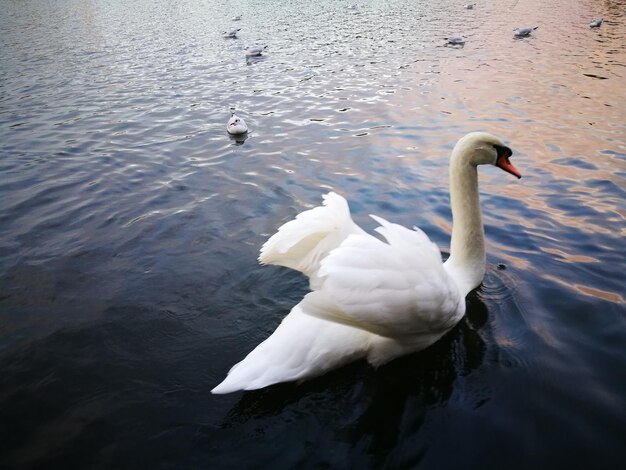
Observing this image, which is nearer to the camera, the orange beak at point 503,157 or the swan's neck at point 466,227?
the swan's neck at point 466,227

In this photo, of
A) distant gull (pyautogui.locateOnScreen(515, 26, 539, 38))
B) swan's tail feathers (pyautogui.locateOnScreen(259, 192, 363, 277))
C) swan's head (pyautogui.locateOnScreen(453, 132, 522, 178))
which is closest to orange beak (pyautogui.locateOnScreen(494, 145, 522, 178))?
swan's head (pyautogui.locateOnScreen(453, 132, 522, 178))

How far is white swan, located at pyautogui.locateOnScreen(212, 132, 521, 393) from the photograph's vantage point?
10.1 ft

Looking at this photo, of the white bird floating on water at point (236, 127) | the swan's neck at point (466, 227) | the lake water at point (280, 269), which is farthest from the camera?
the white bird floating on water at point (236, 127)

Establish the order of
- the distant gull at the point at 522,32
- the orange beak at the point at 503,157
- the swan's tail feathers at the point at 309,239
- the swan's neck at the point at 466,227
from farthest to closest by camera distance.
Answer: the distant gull at the point at 522,32 < the orange beak at the point at 503,157 < the swan's neck at the point at 466,227 < the swan's tail feathers at the point at 309,239

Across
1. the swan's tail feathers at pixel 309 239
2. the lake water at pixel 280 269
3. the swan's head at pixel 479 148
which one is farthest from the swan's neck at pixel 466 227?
the swan's tail feathers at pixel 309 239

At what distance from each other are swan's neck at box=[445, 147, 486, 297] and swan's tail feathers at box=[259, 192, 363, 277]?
43.4 inches

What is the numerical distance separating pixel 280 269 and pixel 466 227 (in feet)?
6.62

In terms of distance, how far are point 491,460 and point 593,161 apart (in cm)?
693

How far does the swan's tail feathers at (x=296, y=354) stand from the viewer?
3035 mm

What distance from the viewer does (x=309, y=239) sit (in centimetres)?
379

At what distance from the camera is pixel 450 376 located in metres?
3.74

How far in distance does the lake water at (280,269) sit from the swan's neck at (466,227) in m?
0.55

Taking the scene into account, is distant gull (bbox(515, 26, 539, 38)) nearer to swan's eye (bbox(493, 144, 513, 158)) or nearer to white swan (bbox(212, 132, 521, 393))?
swan's eye (bbox(493, 144, 513, 158))

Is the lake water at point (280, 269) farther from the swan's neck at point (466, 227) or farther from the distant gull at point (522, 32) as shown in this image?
the distant gull at point (522, 32)
